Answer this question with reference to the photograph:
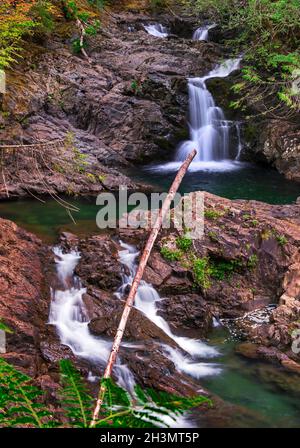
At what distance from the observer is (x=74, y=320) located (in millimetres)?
6539

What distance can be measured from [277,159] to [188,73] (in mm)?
5226

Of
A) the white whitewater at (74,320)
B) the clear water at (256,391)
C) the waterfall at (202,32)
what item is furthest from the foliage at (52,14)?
the clear water at (256,391)

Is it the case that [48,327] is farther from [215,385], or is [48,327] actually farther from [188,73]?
[188,73]

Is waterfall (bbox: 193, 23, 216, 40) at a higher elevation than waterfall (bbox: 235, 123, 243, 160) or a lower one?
higher

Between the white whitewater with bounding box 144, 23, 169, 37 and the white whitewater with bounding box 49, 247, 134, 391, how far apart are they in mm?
15790

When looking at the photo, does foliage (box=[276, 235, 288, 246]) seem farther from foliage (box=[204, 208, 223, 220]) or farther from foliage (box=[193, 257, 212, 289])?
foliage (box=[193, 257, 212, 289])

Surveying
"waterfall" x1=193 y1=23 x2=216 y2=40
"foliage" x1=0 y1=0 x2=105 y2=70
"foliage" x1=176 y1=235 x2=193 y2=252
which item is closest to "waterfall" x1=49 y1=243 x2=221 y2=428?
"foliage" x1=176 y1=235 x2=193 y2=252

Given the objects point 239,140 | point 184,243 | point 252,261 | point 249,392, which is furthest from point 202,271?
point 239,140

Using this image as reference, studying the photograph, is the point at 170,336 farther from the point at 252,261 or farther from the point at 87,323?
the point at 252,261

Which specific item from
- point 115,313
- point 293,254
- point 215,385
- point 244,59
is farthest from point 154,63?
point 215,385

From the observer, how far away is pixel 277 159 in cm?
1530

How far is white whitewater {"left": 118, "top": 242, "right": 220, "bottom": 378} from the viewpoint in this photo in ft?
19.8

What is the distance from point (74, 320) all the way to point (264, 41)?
1439cm

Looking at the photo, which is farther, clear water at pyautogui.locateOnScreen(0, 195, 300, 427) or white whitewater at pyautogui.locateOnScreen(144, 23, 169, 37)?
white whitewater at pyautogui.locateOnScreen(144, 23, 169, 37)
